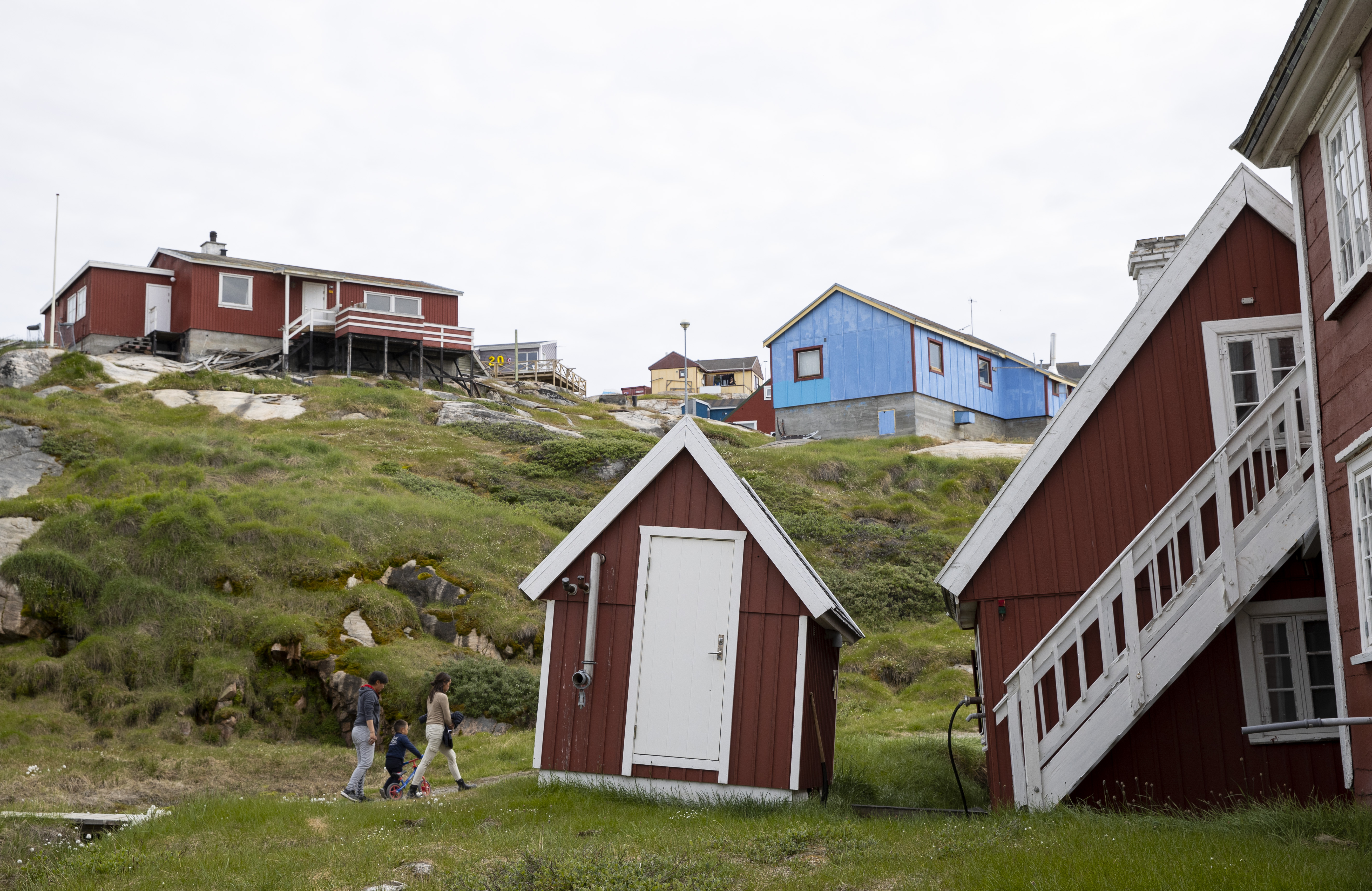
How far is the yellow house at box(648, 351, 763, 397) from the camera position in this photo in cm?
9619

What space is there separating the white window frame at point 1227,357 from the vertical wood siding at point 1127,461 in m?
0.06

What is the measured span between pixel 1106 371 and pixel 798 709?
4560 mm

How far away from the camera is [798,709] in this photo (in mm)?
10914

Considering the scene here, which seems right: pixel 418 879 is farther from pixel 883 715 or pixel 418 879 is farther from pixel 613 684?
pixel 883 715

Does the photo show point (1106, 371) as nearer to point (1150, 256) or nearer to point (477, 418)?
point (1150, 256)

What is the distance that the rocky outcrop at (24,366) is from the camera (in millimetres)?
35375

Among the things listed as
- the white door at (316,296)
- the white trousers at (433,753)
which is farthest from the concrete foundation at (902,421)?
the white trousers at (433,753)

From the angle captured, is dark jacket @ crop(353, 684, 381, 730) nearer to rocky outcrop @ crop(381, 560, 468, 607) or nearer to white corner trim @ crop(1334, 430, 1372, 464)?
rocky outcrop @ crop(381, 560, 468, 607)

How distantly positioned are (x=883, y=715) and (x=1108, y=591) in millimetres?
9400

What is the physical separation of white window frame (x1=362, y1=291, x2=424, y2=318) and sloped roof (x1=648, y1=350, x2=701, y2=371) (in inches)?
2066

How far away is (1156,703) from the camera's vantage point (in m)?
9.92

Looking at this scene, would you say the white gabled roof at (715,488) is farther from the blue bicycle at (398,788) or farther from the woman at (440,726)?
the blue bicycle at (398,788)

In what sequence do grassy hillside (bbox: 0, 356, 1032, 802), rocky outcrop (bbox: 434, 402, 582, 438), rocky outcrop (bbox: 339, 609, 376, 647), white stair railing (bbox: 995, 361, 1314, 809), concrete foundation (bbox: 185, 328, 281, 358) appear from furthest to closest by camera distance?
1. concrete foundation (bbox: 185, 328, 281, 358)
2. rocky outcrop (bbox: 434, 402, 582, 438)
3. rocky outcrop (bbox: 339, 609, 376, 647)
4. grassy hillside (bbox: 0, 356, 1032, 802)
5. white stair railing (bbox: 995, 361, 1314, 809)

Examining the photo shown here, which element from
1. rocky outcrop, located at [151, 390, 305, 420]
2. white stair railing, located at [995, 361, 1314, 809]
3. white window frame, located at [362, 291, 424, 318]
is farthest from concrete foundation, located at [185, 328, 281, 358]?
white stair railing, located at [995, 361, 1314, 809]
